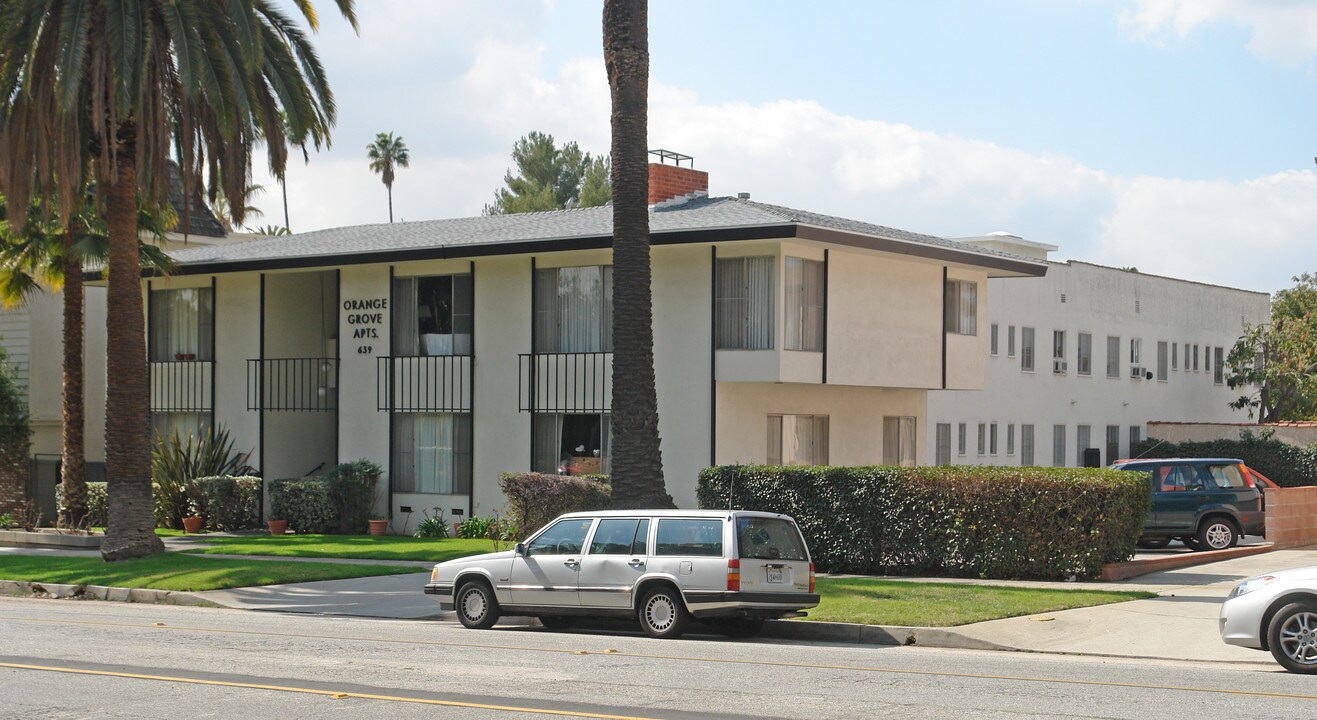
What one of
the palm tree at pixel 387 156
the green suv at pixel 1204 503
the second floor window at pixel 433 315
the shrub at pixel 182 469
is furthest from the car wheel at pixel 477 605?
the palm tree at pixel 387 156

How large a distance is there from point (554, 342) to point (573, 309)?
818 millimetres

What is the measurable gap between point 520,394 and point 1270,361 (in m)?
32.1

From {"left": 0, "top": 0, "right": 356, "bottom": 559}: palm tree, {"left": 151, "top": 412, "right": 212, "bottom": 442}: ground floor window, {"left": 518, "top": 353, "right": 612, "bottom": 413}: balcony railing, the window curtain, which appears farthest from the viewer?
{"left": 151, "top": 412, "right": 212, "bottom": 442}: ground floor window

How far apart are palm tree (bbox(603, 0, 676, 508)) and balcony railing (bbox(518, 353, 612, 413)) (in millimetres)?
6468

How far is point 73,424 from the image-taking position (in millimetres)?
31547

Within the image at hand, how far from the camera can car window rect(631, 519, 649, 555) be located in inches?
654

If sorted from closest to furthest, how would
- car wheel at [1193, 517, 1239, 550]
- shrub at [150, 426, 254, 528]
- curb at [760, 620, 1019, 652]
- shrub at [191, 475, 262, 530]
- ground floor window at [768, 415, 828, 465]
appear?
1. curb at [760, 620, 1019, 652]
2. car wheel at [1193, 517, 1239, 550]
3. ground floor window at [768, 415, 828, 465]
4. shrub at [191, 475, 262, 530]
5. shrub at [150, 426, 254, 528]

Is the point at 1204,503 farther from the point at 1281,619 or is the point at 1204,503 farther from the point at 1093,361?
the point at 1093,361

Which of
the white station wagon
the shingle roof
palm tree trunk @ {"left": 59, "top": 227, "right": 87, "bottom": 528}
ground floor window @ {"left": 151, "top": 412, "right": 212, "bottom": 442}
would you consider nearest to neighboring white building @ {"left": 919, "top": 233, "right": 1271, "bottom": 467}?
the shingle roof

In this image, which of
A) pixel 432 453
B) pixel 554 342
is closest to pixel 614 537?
pixel 554 342

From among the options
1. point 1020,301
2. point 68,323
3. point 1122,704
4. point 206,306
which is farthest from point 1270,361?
point 1122,704

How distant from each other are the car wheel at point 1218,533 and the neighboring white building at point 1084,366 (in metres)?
13.1

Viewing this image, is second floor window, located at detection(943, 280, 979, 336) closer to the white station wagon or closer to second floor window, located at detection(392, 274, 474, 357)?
second floor window, located at detection(392, 274, 474, 357)

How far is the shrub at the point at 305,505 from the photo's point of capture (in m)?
31.8
